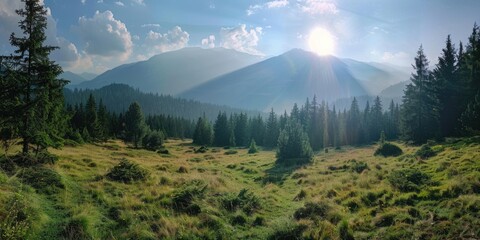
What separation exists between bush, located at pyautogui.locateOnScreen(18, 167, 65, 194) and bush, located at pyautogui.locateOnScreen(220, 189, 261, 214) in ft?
24.9

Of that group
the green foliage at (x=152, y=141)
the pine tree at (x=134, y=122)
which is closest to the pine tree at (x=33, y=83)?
the green foliage at (x=152, y=141)

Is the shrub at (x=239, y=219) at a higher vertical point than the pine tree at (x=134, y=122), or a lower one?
lower

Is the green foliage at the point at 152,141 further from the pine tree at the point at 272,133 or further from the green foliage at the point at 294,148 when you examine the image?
the pine tree at the point at 272,133

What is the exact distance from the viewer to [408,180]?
15.4 m

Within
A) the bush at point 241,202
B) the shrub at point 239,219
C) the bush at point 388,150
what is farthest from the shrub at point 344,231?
the bush at point 388,150

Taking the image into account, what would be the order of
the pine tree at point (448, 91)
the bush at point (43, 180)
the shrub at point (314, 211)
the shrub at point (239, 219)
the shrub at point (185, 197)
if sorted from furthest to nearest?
the pine tree at point (448, 91), the shrub at point (185, 197), the bush at point (43, 180), the shrub at point (314, 211), the shrub at point (239, 219)

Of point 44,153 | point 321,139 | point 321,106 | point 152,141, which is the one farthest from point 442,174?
point 321,106

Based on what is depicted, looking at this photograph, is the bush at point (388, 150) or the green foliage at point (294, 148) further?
the green foliage at point (294, 148)

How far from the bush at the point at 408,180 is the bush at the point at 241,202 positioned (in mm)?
7622

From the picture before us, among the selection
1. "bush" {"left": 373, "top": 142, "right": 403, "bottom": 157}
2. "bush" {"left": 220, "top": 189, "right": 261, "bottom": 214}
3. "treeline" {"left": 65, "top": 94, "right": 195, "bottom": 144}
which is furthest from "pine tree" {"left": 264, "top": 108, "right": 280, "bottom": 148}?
"bush" {"left": 220, "top": 189, "right": 261, "bottom": 214}

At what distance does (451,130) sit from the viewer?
4362 cm

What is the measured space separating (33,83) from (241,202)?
14.3 m

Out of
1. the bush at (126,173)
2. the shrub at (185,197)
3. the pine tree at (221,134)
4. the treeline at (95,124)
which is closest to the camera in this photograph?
the shrub at (185,197)

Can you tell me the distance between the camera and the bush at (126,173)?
16938mm
